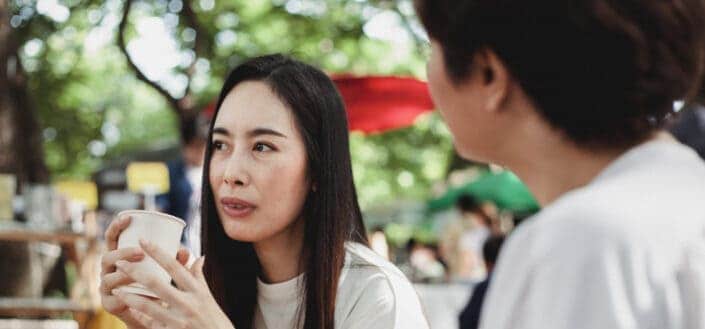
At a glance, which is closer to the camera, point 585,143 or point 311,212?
point 585,143

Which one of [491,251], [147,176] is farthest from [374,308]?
[147,176]

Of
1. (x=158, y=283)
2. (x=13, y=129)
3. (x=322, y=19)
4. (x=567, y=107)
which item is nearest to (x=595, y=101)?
(x=567, y=107)

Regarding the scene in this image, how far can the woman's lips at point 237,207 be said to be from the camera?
2.48 metres

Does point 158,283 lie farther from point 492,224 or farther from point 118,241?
point 492,224

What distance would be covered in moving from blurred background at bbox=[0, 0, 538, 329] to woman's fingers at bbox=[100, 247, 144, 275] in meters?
0.82

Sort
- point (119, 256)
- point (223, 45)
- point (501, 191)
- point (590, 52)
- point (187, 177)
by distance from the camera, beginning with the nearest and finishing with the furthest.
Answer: point (590, 52)
point (119, 256)
point (187, 177)
point (223, 45)
point (501, 191)

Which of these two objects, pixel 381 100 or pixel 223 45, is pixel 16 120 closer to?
pixel 381 100

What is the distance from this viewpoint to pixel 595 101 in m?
1.23

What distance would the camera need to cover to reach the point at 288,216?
254cm

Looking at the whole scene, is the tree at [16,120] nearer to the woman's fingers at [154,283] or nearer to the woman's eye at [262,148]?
the woman's eye at [262,148]

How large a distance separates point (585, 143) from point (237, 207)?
1.34 m

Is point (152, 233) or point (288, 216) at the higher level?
point (152, 233)

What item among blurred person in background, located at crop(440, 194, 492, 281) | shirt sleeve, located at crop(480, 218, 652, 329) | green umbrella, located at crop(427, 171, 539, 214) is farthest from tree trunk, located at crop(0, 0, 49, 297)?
shirt sleeve, located at crop(480, 218, 652, 329)

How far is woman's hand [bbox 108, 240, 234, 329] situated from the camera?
2098 millimetres
